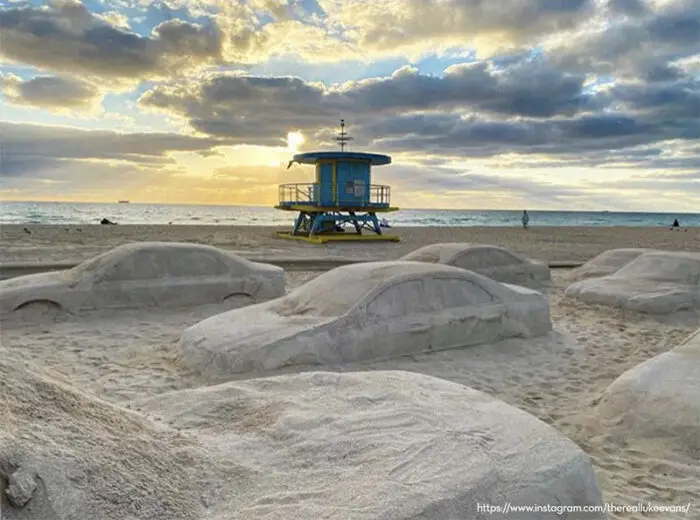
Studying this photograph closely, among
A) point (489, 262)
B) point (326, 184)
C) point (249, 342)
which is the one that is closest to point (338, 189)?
point (326, 184)

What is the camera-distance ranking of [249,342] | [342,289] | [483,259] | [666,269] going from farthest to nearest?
[483,259], [666,269], [342,289], [249,342]

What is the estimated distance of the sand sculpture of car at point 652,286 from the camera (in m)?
10.8

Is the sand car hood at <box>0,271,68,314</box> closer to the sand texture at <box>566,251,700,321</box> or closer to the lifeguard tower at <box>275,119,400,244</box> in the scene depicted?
the sand texture at <box>566,251,700,321</box>

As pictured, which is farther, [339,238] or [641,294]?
[339,238]

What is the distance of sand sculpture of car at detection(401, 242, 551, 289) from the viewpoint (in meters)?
13.6

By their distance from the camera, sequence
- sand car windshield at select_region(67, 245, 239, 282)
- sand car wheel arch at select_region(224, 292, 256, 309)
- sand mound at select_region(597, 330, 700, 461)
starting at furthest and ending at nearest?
sand car wheel arch at select_region(224, 292, 256, 309)
sand car windshield at select_region(67, 245, 239, 282)
sand mound at select_region(597, 330, 700, 461)

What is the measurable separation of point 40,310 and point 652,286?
1130 centimetres

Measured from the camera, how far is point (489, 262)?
14117mm

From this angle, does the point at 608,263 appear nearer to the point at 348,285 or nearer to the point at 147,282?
the point at 348,285

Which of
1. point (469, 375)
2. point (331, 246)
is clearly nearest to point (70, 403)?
point (469, 375)

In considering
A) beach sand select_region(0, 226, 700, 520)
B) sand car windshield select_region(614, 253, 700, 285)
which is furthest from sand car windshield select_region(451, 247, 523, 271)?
sand car windshield select_region(614, 253, 700, 285)

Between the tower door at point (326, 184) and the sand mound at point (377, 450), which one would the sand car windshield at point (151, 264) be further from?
the tower door at point (326, 184)

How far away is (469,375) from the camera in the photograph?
6.92m

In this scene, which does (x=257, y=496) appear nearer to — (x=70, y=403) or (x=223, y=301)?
(x=70, y=403)
